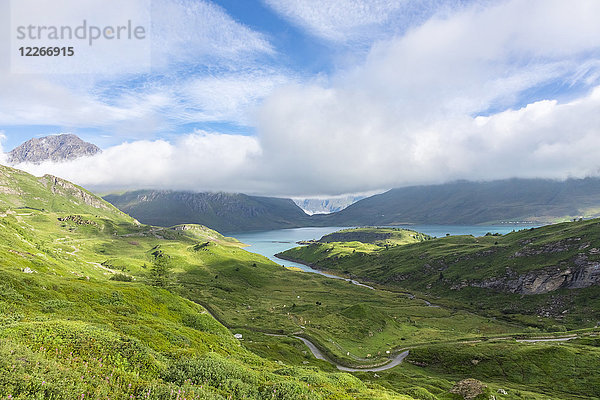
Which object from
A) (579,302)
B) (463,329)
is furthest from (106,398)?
(579,302)

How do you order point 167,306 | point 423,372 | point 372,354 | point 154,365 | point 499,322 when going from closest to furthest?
point 154,365
point 167,306
point 423,372
point 372,354
point 499,322

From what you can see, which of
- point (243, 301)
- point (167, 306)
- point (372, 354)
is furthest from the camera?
point (243, 301)

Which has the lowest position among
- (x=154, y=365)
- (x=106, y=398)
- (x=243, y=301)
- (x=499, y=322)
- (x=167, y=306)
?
(x=499, y=322)

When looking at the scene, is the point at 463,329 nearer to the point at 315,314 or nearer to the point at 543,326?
the point at 543,326

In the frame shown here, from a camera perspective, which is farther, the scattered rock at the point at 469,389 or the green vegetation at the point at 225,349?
the scattered rock at the point at 469,389

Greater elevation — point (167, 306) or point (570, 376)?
point (167, 306)

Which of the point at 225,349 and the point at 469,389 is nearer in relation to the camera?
the point at 225,349

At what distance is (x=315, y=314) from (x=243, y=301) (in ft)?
179

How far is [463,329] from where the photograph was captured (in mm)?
141250

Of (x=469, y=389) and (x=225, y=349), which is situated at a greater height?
(x=225, y=349)

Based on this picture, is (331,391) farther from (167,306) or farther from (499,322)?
(499,322)

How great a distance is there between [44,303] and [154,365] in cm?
2294

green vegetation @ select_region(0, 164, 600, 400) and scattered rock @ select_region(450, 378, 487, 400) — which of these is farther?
scattered rock @ select_region(450, 378, 487, 400)

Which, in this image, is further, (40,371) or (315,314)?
(315,314)
